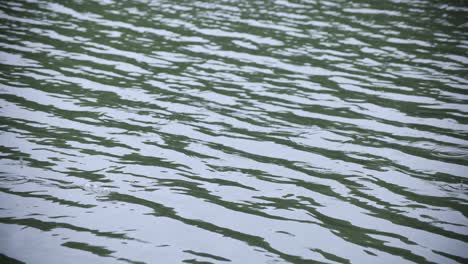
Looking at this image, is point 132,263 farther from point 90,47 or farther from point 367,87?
point 90,47

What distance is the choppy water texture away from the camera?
25.5 ft

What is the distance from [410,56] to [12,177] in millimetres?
15933

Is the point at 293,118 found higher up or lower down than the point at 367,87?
lower down

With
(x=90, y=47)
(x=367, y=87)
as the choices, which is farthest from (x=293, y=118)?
(x=90, y=47)

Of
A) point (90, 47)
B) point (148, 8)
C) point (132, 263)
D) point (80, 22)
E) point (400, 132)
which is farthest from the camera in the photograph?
point (148, 8)

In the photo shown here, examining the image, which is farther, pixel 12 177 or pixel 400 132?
pixel 400 132

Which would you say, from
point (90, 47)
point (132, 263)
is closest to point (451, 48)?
point (90, 47)

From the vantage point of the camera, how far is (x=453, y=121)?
12664 millimetres

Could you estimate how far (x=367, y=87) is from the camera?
1509 centimetres

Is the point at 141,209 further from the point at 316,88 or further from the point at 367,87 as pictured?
the point at 367,87

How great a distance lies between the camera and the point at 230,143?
1130 centimetres

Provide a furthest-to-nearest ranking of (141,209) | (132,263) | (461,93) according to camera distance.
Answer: (461,93)
(141,209)
(132,263)

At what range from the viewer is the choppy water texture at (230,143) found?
777 centimetres

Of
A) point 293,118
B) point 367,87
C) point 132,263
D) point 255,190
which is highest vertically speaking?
point 367,87
